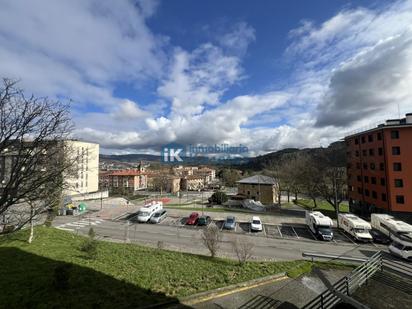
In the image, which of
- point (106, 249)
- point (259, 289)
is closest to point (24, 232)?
point (106, 249)

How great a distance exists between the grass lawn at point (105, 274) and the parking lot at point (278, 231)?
40.6ft

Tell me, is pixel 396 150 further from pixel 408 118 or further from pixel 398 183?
pixel 408 118

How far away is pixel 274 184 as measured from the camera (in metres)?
53.1

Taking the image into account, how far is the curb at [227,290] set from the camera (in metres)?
8.71

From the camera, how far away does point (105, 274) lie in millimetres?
10539

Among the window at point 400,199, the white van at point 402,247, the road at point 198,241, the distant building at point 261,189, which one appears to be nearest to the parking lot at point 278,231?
the road at point 198,241

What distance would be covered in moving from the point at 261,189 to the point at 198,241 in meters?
32.5

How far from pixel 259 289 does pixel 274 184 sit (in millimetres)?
44913

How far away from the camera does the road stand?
2041 cm

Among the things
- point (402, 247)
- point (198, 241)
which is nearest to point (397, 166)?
point (402, 247)

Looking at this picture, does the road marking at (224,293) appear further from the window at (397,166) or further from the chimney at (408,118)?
the chimney at (408,118)

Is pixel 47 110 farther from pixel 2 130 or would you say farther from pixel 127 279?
pixel 127 279

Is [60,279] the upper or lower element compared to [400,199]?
upper

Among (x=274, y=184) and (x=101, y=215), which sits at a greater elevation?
(x=274, y=184)
